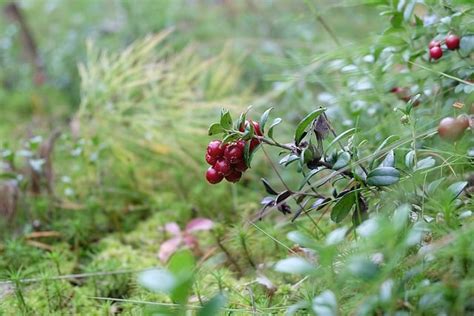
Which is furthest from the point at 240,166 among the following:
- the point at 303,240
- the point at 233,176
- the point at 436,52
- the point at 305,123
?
the point at 436,52

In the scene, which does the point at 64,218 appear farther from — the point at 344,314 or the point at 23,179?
the point at 344,314

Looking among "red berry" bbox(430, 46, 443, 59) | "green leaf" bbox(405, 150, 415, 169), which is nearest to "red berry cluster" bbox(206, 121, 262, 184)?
"green leaf" bbox(405, 150, 415, 169)

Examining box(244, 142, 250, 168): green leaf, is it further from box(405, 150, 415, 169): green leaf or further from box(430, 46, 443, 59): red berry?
box(430, 46, 443, 59): red berry

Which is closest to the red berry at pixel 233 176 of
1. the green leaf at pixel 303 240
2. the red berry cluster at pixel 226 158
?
the red berry cluster at pixel 226 158

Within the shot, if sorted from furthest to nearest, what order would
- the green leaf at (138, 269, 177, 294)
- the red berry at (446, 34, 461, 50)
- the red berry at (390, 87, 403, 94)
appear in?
the red berry at (390, 87, 403, 94), the red berry at (446, 34, 461, 50), the green leaf at (138, 269, 177, 294)

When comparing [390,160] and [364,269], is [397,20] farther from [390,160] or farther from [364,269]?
[364,269]

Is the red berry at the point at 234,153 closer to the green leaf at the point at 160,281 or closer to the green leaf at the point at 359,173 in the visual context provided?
the green leaf at the point at 359,173
